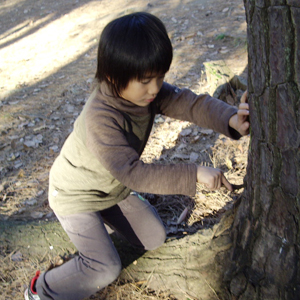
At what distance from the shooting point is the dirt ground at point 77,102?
2.77 metres

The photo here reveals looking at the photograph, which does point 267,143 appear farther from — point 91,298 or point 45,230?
point 45,230

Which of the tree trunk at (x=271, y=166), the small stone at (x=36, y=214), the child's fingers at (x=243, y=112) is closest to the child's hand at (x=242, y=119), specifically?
the child's fingers at (x=243, y=112)

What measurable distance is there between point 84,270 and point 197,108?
132 cm

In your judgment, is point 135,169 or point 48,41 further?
point 48,41

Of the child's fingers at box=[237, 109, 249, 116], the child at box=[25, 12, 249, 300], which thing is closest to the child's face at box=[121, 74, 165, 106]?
the child at box=[25, 12, 249, 300]

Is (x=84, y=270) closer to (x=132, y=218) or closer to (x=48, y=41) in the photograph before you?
(x=132, y=218)

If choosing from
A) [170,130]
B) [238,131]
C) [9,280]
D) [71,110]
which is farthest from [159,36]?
[71,110]

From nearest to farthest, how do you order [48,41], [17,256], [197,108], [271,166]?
1. [271,166]
2. [197,108]
3. [17,256]
4. [48,41]

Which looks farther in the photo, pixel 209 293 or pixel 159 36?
pixel 209 293

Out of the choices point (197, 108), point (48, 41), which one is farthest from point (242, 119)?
point (48, 41)

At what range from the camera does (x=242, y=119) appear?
1910 millimetres

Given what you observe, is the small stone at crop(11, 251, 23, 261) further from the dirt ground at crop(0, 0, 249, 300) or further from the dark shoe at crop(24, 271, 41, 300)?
the dark shoe at crop(24, 271, 41, 300)

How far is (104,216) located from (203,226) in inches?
31.5

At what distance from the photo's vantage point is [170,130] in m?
3.96
